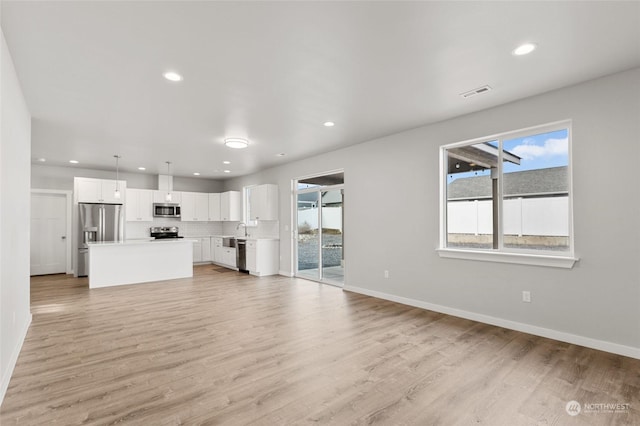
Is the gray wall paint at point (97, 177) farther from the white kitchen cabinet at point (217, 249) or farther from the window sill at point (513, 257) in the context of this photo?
the window sill at point (513, 257)

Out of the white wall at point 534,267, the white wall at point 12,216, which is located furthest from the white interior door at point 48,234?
the white wall at point 534,267

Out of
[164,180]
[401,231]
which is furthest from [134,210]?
[401,231]

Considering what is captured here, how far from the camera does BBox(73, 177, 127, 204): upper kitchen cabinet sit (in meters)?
7.65

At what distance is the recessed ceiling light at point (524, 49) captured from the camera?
8.33ft

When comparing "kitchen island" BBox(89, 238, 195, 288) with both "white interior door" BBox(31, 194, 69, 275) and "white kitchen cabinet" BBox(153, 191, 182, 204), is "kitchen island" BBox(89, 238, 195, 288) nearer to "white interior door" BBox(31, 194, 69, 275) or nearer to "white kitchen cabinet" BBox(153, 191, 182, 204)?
"white kitchen cabinet" BBox(153, 191, 182, 204)

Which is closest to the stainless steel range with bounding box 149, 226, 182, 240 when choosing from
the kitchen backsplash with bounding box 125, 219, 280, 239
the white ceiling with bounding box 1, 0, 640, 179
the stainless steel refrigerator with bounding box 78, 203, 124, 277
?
the kitchen backsplash with bounding box 125, 219, 280, 239

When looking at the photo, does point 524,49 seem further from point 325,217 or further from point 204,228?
point 204,228

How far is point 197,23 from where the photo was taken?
2.24 m

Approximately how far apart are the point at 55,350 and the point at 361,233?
14.2ft

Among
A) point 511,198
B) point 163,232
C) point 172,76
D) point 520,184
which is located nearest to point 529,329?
point 511,198

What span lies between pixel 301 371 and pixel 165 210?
7813 millimetres

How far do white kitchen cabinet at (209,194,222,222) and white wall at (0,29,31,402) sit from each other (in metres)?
6.29

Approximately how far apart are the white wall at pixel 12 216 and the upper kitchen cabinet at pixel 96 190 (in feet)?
14.6

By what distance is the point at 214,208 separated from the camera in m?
10.0
